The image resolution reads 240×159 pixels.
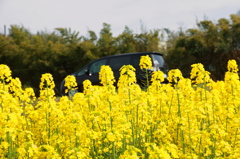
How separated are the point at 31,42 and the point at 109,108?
77.7 feet

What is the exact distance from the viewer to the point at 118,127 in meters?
4.05

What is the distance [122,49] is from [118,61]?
743cm

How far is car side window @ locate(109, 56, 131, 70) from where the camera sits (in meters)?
13.4

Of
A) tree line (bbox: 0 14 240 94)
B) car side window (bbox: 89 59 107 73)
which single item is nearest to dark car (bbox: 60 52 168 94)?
car side window (bbox: 89 59 107 73)

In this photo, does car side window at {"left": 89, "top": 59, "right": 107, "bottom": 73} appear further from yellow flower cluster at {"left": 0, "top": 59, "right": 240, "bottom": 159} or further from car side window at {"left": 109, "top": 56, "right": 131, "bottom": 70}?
yellow flower cluster at {"left": 0, "top": 59, "right": 240, "bottom": 159}

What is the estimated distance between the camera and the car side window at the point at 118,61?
13.4m

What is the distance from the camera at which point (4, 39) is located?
25.9 meters

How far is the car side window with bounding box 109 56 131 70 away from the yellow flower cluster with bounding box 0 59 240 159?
23.8 feet

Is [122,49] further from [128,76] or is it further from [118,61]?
[128,76]

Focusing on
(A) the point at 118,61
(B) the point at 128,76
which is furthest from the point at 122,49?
(B) the point at 128,76

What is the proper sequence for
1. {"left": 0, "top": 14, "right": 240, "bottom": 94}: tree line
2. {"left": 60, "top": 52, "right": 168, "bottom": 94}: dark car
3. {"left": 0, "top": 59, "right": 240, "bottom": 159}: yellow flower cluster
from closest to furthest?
1. {"left": 0, "top": 59, "right": 240, "bottom": 159}: yellow flower cluster
2. {"left": 60, "top": 52, "right": 168, "bottom": 94}: dark car
3. {"left": 0, "top": 14, "right": 240, "bottom": 94}: tree line

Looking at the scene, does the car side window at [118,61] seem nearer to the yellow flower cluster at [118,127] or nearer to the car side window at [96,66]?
the car side window at [96,66]

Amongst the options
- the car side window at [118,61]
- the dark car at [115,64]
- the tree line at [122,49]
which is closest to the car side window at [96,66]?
the dark car at [115,64]

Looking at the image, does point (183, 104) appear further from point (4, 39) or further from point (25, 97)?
point (4, 39)
